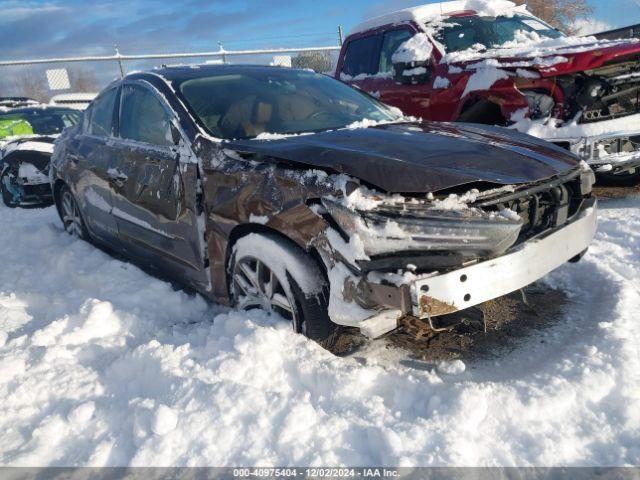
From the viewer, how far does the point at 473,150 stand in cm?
256

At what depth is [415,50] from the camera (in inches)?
224

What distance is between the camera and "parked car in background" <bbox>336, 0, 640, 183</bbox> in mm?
4492

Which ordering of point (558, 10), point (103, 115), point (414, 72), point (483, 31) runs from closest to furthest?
point (103, 115) < point (414, 72) < point (483, 31) < point (558, 10)

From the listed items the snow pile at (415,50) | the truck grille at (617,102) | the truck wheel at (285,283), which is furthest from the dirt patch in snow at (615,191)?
the truck wheel at (285,283)

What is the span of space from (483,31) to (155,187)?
449 centimetres

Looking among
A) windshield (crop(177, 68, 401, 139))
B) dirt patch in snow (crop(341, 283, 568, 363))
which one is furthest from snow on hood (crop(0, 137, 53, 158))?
dirt patch in snow (crop(341, 283, 568, 363))

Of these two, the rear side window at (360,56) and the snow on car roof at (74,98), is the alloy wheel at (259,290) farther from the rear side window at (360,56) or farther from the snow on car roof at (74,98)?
the snow on car roof at (74,98)

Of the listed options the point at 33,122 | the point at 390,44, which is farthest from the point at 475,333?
the point at 33,122

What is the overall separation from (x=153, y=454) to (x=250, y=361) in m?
0.61

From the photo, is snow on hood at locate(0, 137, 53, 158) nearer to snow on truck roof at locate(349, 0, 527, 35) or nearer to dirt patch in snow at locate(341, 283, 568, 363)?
snow on truck roof at locate(349, 0, 527, 35)

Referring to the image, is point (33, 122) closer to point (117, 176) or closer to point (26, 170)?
point (26, 170)

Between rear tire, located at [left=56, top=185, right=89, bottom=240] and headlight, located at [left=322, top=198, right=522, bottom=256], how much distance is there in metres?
3.51

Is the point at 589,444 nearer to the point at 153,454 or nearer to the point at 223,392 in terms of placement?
the point at 223,392

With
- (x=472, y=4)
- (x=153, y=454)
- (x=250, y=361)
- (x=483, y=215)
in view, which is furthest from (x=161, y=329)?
(x=472, y=4)
